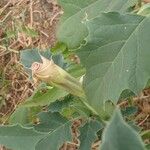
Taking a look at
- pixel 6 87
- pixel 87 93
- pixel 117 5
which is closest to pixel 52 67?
pixel 87 93

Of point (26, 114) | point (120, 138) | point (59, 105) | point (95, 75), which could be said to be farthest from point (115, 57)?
point (120, 138)

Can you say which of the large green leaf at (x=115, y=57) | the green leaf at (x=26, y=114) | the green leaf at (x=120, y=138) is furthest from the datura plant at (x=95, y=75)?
the green leaf at (x=120, y=138)

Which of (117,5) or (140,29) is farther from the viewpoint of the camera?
(117,5)

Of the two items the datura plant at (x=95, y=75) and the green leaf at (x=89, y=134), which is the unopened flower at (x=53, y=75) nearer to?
the datura plant at (x=95, y=75)

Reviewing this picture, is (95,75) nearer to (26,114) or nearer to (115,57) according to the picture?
(115,57)

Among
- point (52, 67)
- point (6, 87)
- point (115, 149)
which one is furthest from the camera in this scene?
point (6, 87)

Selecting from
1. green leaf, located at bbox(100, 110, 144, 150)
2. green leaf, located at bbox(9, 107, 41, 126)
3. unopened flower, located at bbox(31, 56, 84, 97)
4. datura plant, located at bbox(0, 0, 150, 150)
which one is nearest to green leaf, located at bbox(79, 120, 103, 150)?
datura plant, located at bbox(0, 0, 150, 150)

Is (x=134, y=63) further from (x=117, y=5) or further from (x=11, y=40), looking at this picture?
(x=11, y=40)

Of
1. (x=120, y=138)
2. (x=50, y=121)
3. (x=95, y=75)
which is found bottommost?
(x=50, y=121)
